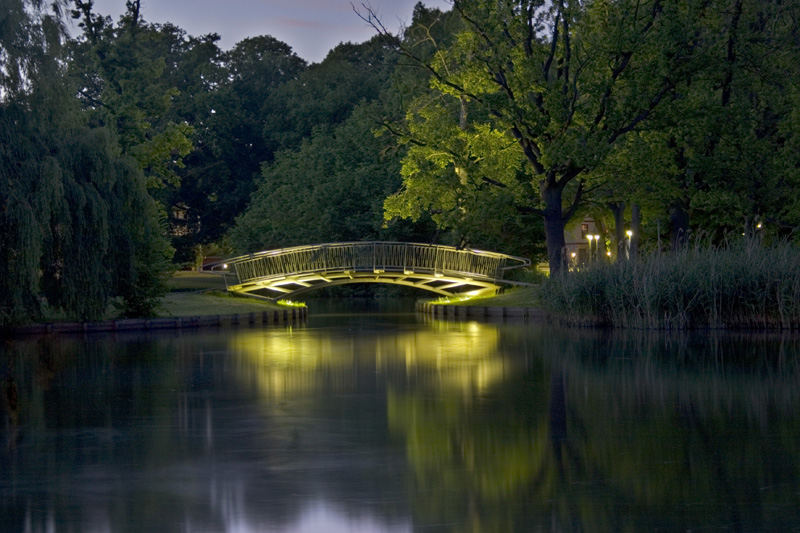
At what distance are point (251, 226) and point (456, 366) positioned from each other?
42.5 metres

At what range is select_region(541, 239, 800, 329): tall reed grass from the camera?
27.2 metres

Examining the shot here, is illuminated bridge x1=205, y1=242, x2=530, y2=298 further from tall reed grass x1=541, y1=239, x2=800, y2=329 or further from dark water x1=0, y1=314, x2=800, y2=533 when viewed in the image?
dark water x1=0, y1=314, x2=800, y2=533

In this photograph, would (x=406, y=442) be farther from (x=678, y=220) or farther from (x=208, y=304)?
(x=678, y=220)

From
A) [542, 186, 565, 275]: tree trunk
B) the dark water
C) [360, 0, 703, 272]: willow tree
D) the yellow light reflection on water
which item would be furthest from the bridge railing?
the dark water

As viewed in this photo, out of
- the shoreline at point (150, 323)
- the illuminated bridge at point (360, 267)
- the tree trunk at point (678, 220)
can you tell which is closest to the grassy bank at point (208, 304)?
the shoreline at point (150, 323)

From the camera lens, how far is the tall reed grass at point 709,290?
27188 millimetres

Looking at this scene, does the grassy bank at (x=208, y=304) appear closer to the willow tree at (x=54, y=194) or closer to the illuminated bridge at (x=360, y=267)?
the illuminated bridge at (x=360, y=267)

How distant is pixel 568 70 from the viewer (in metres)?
38.2

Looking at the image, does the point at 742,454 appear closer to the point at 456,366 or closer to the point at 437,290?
the point at 456,366

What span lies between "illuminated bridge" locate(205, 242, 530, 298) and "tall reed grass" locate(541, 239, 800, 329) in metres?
13.3

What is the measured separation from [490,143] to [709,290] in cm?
1447

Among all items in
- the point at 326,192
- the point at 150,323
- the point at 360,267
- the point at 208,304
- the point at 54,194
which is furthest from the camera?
the point at 326,192

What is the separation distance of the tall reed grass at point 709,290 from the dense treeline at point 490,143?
5894mm

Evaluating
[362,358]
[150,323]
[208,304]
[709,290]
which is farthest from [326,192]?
[362,358]
